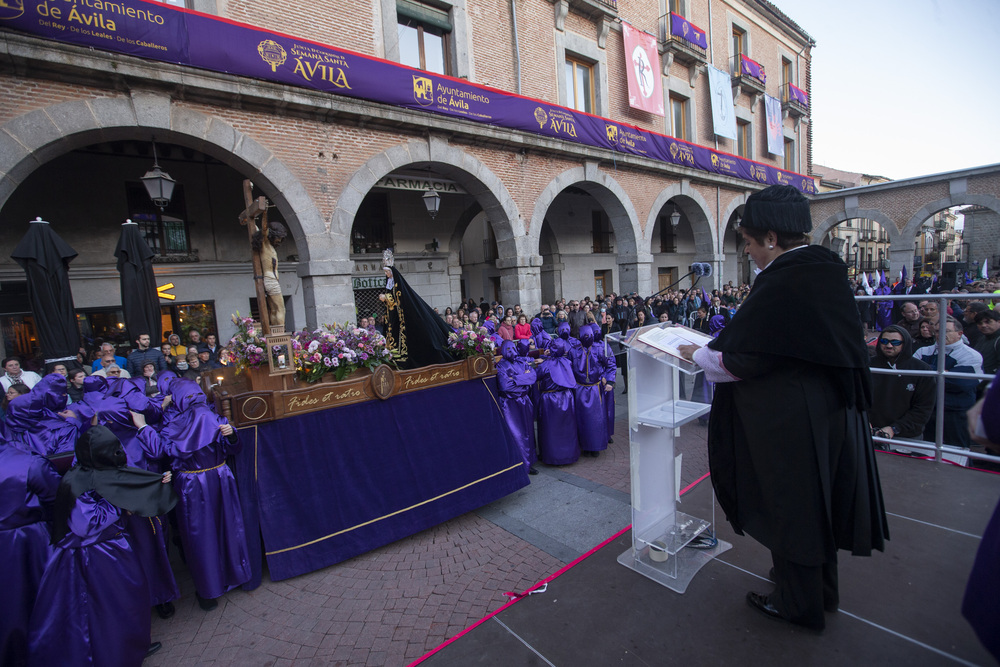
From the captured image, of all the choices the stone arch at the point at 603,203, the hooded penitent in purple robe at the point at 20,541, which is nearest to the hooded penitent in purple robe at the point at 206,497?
the hooded penitent in purple robe at the point at 20,541

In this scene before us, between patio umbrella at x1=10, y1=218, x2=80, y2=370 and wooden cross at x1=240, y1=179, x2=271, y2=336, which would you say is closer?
wooden cross at x1=240, y1=179, x2=271, y2=336

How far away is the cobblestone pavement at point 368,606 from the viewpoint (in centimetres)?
288

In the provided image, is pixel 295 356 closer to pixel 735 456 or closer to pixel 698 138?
pixel 735 456

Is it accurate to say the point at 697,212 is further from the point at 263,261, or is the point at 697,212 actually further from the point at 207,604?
the point at 207,604

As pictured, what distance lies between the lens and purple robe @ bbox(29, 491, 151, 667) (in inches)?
98.0

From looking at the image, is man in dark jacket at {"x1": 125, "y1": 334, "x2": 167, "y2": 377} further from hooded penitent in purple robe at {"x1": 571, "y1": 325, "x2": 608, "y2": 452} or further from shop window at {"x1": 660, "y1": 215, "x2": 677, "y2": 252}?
shop window at {"x1": 660, "y1": 215, "x2": 677, "y2": 252}

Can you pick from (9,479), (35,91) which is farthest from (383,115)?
(9,479)

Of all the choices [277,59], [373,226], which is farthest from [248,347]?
[373,226]

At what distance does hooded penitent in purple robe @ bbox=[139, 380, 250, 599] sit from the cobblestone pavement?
277mm

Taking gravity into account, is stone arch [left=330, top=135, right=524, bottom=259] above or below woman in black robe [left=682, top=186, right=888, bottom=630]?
above

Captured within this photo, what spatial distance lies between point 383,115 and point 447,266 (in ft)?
19.4

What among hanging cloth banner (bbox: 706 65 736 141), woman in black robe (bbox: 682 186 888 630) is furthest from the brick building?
woman in black robe (bbox: 682 186 888 630)

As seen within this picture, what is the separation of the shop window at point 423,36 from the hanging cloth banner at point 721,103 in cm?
1235

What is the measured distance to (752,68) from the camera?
69.1 ft
